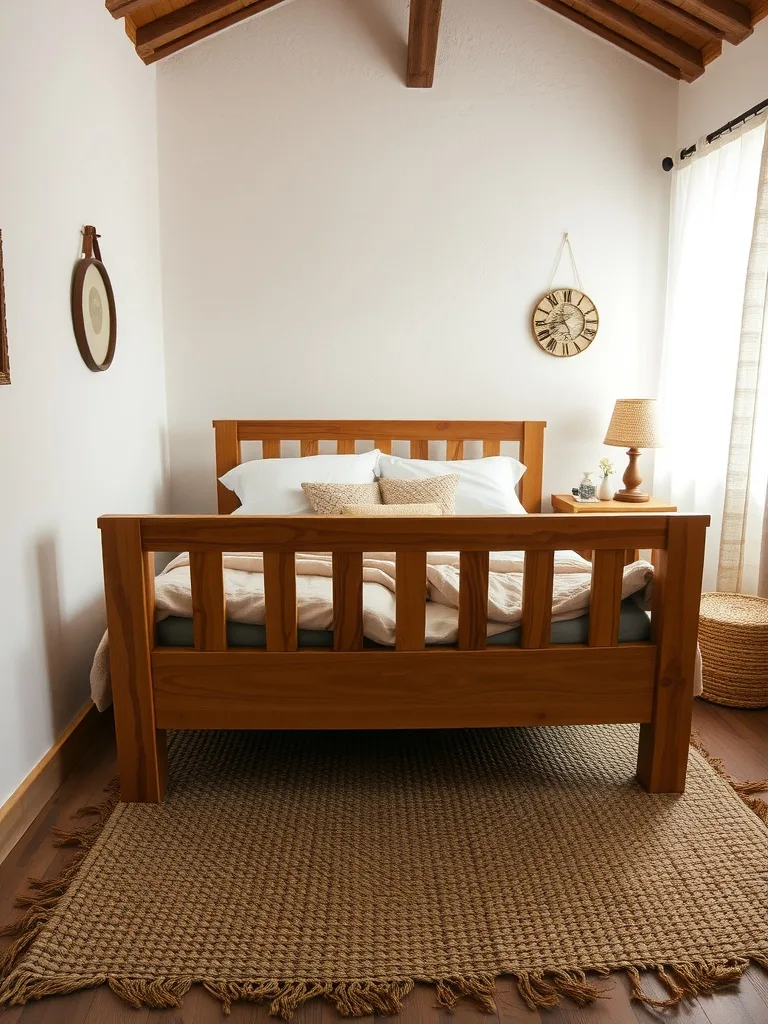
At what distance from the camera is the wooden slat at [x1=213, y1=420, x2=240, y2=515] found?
3.43 m

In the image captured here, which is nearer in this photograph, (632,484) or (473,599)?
(473,599)

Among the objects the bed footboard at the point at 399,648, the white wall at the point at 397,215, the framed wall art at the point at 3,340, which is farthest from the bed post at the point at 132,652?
the white wall at the point at 397,215

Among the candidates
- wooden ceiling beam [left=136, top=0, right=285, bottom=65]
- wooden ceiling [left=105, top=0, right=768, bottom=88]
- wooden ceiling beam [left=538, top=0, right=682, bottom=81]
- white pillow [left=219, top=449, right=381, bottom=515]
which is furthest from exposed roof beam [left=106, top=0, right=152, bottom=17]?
wooden ceiling beam [left=538, top=0, right=682, bottom=81]

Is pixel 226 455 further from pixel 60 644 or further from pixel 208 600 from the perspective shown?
pixel 208 600

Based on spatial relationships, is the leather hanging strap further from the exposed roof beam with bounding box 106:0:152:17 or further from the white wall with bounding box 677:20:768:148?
the white wall with bounding box 677:20:768:148

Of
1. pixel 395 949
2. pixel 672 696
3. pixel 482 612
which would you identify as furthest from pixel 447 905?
pixel 672 696

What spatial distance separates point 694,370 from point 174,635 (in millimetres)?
2533

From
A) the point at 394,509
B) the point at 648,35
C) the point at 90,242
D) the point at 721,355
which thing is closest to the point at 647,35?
the point at 648,35

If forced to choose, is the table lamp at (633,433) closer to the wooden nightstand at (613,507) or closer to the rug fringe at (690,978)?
the wooden nightstand at (613,507)

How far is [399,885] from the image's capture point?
167 cm

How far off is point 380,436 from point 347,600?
171 cm

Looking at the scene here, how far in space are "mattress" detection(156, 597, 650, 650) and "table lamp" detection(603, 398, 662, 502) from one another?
1.45m

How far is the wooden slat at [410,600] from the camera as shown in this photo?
1.88 meters

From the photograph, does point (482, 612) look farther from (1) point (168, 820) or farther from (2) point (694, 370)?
(2) point (694, 370)
